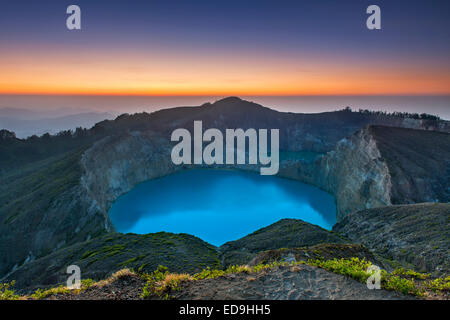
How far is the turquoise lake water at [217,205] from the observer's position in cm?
4816

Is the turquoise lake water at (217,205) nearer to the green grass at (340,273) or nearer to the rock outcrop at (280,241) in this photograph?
the rock outcrop at (280,241)

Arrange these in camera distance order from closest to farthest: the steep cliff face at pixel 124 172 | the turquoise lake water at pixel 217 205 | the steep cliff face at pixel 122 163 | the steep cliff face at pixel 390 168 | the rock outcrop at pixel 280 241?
the rock outcrop at pixel 280 241 → the steep cliff face at pixel 124 172 → the steep cliff face at pixel 390 168 → the turquoise lake water at pixel 217 205 → the steep cliff face at pixel 122 163

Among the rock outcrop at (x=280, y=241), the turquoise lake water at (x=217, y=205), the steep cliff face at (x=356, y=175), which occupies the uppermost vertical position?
the steep cliff face at (x=356, y=175)

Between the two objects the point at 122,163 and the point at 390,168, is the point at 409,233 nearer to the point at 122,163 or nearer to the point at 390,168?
the point at 390,168

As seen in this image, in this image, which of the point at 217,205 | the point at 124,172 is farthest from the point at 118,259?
the point at 124,172

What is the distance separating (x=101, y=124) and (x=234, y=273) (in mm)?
89098

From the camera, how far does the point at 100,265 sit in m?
20.2

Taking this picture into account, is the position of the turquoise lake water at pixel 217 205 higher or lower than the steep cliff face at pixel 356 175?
lower

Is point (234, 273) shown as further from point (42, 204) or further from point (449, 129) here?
point (449, 129)

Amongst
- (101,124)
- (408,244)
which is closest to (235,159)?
(101,124)

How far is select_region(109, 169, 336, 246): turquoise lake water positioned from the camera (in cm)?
4816

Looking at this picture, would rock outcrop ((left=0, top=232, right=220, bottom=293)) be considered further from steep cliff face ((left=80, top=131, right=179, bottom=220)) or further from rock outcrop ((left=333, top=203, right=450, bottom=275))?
steep cliff face ((left=80, top=131, right=179, bottom=220))

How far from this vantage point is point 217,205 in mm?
58875

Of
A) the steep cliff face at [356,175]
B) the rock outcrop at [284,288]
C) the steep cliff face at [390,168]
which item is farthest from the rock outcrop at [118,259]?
the steep cliff face at [356,175]
